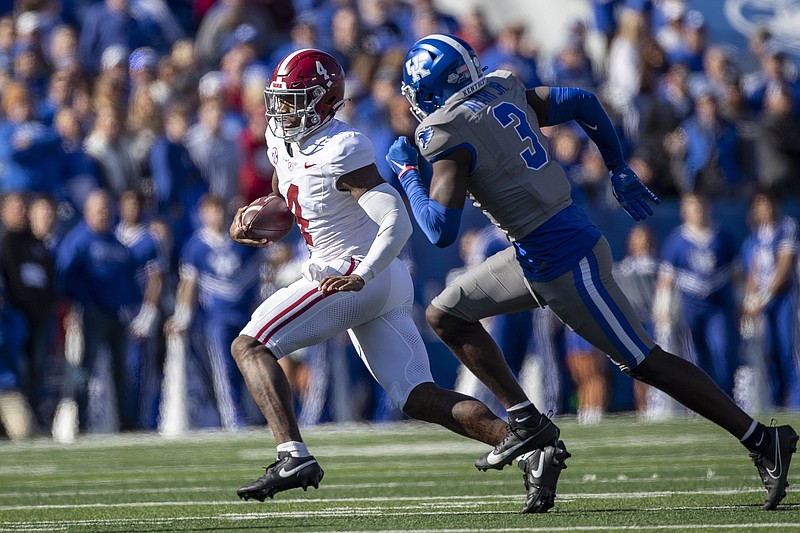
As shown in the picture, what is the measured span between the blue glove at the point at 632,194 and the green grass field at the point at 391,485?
1.08 metres

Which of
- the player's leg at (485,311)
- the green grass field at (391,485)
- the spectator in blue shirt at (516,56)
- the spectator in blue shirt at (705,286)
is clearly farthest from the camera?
the spectator in blue shirt at (516,56)

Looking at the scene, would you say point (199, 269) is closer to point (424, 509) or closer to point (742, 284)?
point (742, 284)

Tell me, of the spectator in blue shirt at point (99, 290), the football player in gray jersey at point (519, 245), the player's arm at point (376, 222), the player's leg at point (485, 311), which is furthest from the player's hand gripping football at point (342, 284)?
the spectator in blue shirt at point (99, 290)

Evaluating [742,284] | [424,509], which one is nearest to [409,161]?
[424,509]

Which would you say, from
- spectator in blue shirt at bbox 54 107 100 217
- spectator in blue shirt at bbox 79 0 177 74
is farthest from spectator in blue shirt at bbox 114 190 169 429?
spectator in blue shirt at bbox 79 0 177 74

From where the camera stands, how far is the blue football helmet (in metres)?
5.40

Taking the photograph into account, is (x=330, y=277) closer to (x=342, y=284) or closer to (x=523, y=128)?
(x=342, y=284)

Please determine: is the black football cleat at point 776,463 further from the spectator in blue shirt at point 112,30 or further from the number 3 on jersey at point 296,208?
the spectator in blue shirt at point 112,30

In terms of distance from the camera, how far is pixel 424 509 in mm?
5512

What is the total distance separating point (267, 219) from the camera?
18.8 feet

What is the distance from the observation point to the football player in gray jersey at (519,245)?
17.3 ft

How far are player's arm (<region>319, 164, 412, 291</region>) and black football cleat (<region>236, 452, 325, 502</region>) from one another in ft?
2.01

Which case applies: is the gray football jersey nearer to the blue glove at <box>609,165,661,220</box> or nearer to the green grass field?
the blue glove at <box>609,165,661,220</box>

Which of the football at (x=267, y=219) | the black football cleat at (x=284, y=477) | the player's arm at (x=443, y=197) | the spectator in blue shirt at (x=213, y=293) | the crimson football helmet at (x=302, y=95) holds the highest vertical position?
the crimson football helmet at (x=302, y=95)
